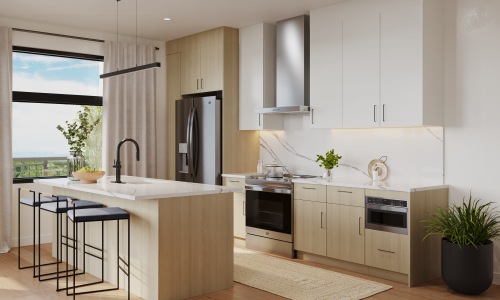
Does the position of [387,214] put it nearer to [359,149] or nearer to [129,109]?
[359,149]

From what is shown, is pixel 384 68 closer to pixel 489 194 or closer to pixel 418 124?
pixel 418 124

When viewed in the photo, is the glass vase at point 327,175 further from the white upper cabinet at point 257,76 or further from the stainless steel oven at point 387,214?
the white upper cabinet at point 257,76

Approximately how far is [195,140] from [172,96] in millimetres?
992

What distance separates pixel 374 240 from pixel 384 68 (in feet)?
5.49

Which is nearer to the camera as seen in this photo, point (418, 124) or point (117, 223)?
point (117, 223)

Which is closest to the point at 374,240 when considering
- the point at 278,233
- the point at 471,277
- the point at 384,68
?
the point at 471,277

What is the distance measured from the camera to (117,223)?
4.24m

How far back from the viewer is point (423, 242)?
458 cm

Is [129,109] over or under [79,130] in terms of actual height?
over

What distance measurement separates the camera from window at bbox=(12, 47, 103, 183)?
6.23m

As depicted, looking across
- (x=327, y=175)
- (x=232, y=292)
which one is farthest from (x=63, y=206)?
(x=327, y=175)

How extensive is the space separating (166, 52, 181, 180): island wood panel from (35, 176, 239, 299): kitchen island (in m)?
2.82

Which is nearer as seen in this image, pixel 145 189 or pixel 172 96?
pixel 145 189

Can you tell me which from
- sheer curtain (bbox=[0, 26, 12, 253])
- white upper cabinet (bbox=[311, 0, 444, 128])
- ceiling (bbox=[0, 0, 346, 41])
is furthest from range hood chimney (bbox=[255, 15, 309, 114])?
sheer curtain (bbox=[0, 26, 12, 253])
